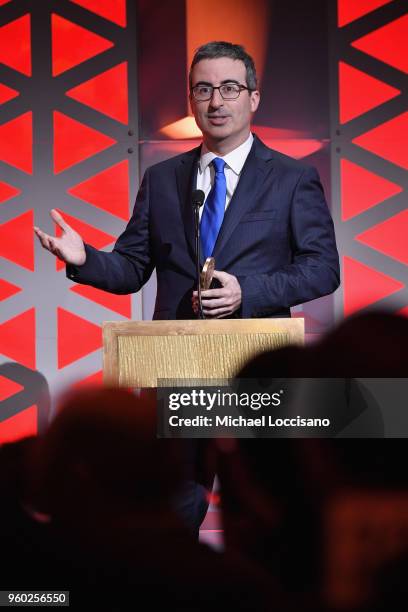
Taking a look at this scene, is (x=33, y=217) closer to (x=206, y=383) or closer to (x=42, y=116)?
(x=42, y=116)

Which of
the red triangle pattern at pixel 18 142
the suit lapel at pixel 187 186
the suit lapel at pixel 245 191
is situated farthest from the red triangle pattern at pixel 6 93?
the suit lapel at pixel 245 191

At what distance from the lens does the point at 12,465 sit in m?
1.34

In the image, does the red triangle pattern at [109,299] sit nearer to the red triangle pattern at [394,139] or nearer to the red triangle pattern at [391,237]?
the red triangle pattern at [391,237]

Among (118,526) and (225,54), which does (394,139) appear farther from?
(118,526)

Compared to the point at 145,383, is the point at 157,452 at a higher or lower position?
lower

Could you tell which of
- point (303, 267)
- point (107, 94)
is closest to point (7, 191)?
point (107, 94)

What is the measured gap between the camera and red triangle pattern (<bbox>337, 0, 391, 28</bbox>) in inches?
125

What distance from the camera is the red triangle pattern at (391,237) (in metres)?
3.13

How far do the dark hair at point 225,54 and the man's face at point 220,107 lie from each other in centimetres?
1

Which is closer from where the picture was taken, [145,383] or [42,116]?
[145,383]

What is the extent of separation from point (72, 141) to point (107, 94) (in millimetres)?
238

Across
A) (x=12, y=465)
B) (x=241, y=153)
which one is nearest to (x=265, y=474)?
(x=12, y=465)

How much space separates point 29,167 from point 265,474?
90.1 inches

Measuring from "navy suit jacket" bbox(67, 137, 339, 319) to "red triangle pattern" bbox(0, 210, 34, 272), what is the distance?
127cm
